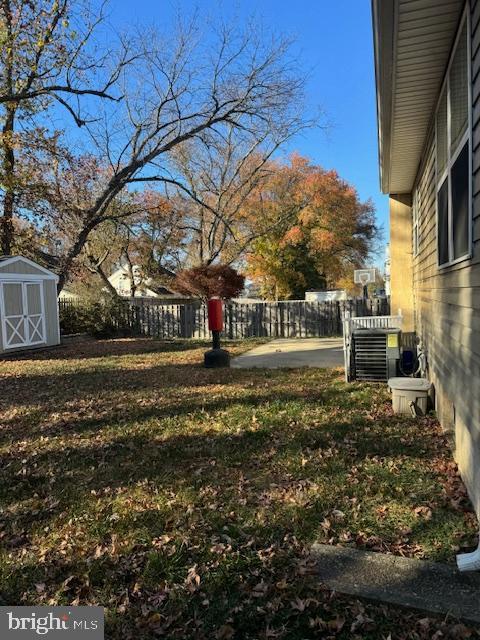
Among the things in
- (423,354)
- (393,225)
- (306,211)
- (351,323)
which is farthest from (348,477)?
(306,211)

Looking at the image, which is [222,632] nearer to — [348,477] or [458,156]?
[348,477]

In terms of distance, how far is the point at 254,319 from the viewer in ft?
59.9

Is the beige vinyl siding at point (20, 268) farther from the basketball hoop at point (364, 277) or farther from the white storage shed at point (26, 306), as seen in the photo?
the basketball hoop at point (364, 277)

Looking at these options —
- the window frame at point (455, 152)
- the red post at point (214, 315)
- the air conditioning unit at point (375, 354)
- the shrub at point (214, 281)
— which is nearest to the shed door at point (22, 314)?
the red post at point (214, 315)

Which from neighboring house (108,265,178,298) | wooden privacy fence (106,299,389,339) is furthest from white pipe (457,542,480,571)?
neighboring house (108,265,178,298)

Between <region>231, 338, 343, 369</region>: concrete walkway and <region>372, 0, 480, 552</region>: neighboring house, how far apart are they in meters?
3.79

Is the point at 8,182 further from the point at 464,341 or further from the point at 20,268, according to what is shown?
the point at 464,341

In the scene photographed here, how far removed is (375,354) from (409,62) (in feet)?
13.2

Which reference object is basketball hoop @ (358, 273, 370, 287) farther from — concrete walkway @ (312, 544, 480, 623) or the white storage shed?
concrete walkway @ (312, 544, 480, 623)

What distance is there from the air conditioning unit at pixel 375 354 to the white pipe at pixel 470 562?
469cm

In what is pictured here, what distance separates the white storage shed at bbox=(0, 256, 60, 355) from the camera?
12.5m

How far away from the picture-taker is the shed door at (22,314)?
1257 centimetres
